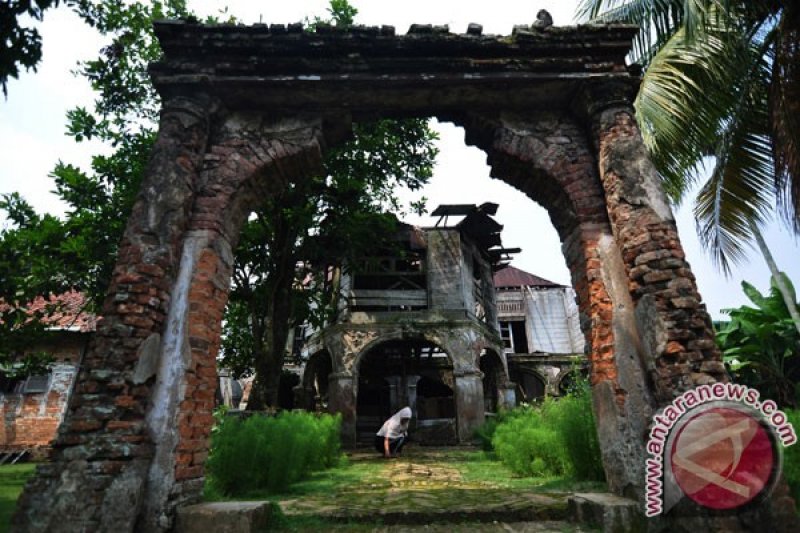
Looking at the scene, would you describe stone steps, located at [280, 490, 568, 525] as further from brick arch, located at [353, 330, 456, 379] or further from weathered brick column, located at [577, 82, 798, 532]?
brick arch, located at [353, 330, 456, 379]

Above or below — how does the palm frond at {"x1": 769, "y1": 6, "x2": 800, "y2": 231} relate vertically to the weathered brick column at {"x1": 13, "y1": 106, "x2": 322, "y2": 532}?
above

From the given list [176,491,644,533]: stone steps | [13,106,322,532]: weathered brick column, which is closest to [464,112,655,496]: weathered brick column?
[176,491,644,533]: stone steps

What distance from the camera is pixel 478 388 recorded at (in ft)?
44.8

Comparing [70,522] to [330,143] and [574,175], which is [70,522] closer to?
[330,143]

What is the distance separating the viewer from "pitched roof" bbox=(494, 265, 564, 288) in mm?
25109

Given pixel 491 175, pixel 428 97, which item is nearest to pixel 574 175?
pixel 491 175

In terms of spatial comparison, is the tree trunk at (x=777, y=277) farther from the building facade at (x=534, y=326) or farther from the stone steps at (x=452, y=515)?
the building facade at (x=534, y=326)

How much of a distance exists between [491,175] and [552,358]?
59.2 ft

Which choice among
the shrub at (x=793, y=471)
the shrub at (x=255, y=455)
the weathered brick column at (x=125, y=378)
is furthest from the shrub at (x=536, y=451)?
the weathered brick column at (x=125, y=378)

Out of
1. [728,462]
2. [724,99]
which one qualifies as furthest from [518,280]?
[728,462]

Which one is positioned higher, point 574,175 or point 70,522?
point 574,175

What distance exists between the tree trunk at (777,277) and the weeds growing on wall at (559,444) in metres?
4.72

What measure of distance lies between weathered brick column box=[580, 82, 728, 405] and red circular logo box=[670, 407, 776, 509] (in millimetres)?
339

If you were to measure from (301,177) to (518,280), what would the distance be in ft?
72.9
